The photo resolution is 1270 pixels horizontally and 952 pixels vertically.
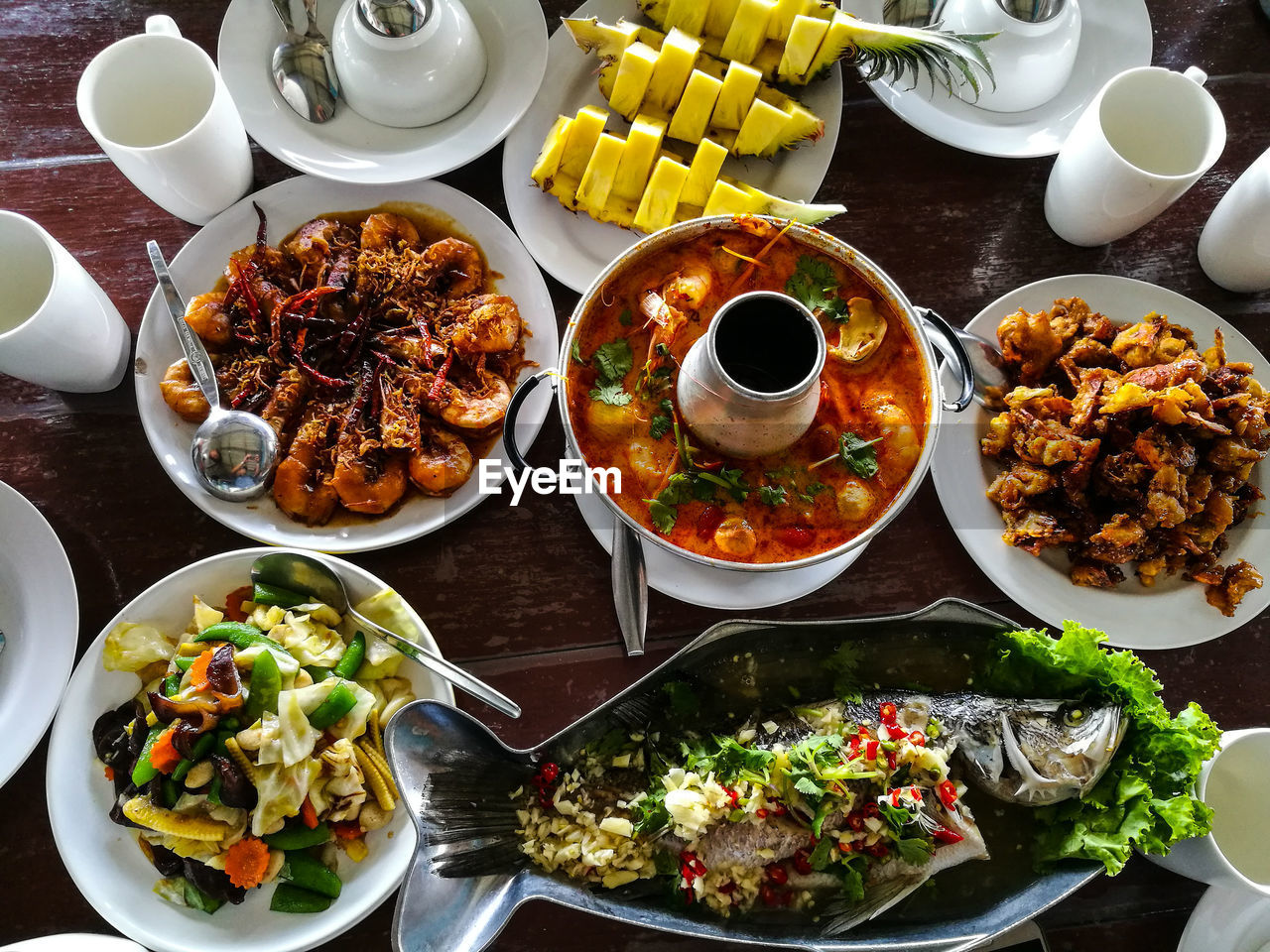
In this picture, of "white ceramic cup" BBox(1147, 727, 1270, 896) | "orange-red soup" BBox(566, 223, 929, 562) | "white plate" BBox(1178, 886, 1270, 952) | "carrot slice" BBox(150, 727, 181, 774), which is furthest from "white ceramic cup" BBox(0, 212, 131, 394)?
"white plate" BBox(1178, 886, 1270, 952)

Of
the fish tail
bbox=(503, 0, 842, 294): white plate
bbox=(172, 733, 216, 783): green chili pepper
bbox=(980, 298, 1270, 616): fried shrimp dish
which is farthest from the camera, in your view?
bbox=(503, 0, 842, 294): white plate

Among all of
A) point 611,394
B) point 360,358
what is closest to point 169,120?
point 360,358

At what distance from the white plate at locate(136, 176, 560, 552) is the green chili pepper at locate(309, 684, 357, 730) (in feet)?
1.00

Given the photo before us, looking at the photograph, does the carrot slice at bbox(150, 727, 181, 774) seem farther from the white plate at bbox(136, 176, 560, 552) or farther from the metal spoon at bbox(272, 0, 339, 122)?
the metal spoon at bbox(272, 0, 339, 122)

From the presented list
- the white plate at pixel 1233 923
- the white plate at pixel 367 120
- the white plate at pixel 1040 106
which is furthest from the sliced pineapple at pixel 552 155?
the white plate at pixel 1233 923

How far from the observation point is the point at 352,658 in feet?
6.57

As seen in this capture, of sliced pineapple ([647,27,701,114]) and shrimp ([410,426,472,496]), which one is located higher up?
sliced pineapple ([647,27,701,114])

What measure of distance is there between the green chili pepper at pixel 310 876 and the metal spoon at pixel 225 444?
0.77 m

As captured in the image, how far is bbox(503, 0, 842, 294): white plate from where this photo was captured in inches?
86.4

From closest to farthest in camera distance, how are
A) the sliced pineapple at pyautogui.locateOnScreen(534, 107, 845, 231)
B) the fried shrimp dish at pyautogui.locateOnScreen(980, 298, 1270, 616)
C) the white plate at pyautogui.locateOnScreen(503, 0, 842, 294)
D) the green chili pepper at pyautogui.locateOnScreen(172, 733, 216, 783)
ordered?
1. the green chili pepper at pyautogui.locateOnScreen(172, 733, 216, 783)
2. the fried shrimp dish at pyautogui.locateOnScreen(980, 298, 1270, 616)
3. the sliced pineapple at pyautogui.locateOnScreen(534, 107, 845, 231)
4. the white plate at pyautogui.locateOnScreen(503, 0, 842, 294)

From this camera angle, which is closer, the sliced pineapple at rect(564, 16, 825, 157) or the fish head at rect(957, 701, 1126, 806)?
the fish head at rect(957, 701, 1126, 806)

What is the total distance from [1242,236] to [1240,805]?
1291mm

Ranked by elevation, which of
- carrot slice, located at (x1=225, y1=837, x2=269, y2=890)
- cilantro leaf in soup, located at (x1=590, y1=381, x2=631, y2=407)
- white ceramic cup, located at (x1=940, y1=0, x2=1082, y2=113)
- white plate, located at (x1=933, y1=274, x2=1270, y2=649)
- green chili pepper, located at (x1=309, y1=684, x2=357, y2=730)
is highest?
white ceramic cup, located at (x1=940, y1=0, x2=1082, y2=113)

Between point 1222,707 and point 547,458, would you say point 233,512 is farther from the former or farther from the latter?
point 1222,707
